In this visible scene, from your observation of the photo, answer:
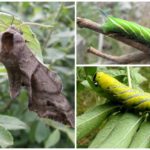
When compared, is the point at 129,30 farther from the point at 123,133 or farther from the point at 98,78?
the point at 123,133

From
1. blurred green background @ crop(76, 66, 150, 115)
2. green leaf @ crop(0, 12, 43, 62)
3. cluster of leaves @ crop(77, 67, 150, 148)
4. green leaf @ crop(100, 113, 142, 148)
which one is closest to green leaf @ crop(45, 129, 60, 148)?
blurred green background @ crop(76, 66, 150, 115)

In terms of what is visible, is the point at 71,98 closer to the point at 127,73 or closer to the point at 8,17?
the point at 127,73

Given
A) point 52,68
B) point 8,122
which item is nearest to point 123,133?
point 8,122

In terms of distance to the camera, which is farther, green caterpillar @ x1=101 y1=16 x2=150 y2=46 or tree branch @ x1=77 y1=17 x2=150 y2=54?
green caterpillar @ x1=101 y1=16 x2=150 y2=46

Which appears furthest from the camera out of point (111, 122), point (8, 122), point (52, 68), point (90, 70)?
point (52, 68)

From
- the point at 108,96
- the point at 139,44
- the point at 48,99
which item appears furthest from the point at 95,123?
the point at 139,44

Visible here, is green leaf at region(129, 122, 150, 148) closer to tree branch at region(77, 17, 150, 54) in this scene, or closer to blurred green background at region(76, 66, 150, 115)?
blurred green background at region(76, 66, 150, 115)

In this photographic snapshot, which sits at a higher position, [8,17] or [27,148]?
[8,17]
